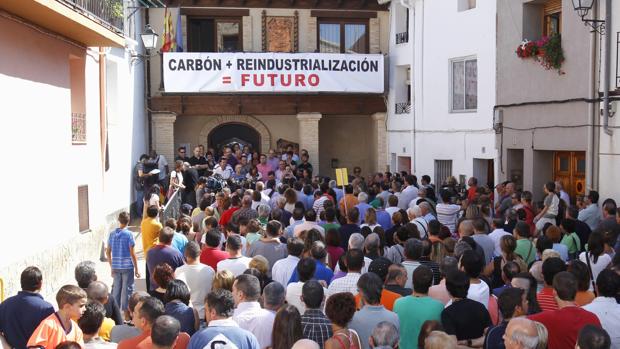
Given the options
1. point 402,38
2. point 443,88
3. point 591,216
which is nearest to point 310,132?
point 402,38

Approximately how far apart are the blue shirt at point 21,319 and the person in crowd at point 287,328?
2.22 metres

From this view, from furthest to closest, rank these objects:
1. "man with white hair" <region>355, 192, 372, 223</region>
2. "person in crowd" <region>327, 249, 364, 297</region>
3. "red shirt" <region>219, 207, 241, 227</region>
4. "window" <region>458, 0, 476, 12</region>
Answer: "window" <region>458, 0, 476, 12</region>
"man with white hair" <region>355, 192, 372, 223</region>
"red shirt" <region>219, 207, 241, 227</region>
"person in crowd" <region>327, 249, 364, 297</region>

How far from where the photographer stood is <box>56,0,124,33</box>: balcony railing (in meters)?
13.9

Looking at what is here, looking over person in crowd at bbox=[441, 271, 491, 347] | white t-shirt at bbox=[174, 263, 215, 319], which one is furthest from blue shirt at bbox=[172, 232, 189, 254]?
person in crowd at bbox=[441, 271, 491, 347]

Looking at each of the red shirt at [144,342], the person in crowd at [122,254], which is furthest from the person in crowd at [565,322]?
the person in crowd at [122,254]

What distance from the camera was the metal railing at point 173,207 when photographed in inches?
657

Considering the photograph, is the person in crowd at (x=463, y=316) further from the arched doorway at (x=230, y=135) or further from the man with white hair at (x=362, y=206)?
the arched doorway at (x=230, y=135)

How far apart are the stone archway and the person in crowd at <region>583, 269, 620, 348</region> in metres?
20.2

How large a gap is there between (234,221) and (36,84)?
4947mm

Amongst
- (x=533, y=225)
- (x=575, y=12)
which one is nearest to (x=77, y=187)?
(x=533, y=225)

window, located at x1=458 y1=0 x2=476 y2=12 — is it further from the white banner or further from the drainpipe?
the drainpipe

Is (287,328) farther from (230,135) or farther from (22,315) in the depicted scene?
(230,135)

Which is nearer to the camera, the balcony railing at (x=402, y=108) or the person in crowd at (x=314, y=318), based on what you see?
the person in crowd at (x=314, y=318)

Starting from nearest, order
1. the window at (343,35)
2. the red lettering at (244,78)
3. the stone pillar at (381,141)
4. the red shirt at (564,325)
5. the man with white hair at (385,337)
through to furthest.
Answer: the man with white hair at (385,337) → the red shirt at (564,325) → the red lettering at (244,78) → the stone pillar at (381,141) → the window at (343,35)
